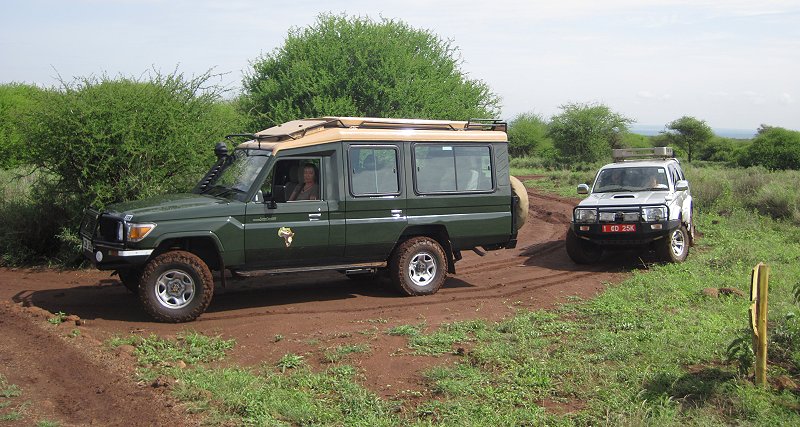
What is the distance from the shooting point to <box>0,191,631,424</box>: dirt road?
7060 mm

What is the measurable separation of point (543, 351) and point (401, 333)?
5.27ft

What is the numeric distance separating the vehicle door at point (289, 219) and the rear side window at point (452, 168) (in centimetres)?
136

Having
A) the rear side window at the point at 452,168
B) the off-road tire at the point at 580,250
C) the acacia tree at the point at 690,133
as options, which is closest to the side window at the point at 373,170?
the rear side window at the point at 452,168

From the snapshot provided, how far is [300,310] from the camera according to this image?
956 centimetres

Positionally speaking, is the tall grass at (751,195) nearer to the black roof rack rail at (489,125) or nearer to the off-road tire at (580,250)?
the off-road tire at (580,250)

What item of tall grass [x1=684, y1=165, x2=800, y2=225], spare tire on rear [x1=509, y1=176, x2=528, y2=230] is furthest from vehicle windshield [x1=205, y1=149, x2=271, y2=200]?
tall grass [x1=684, y1=165, x2=800, y2=225]

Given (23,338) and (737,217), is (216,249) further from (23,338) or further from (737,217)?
(737,217)

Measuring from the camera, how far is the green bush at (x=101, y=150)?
11570 mm

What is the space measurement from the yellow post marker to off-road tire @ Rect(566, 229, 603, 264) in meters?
6.67

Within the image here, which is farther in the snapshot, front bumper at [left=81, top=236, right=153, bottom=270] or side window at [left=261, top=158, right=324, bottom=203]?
side window at [left=261, top=158, right=324, bottom=203]

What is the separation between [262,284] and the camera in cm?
1113

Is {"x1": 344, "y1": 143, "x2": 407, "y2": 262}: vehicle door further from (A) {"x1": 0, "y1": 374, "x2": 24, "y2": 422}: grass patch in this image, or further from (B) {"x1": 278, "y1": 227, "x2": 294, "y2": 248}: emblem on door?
(A) {"x1": 0, "y1": 374, "x2": 24, "y2": 422}: grass patch

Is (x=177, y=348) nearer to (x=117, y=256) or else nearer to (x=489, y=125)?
(x=117, y=256)

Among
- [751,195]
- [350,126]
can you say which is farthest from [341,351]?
[751,195]
